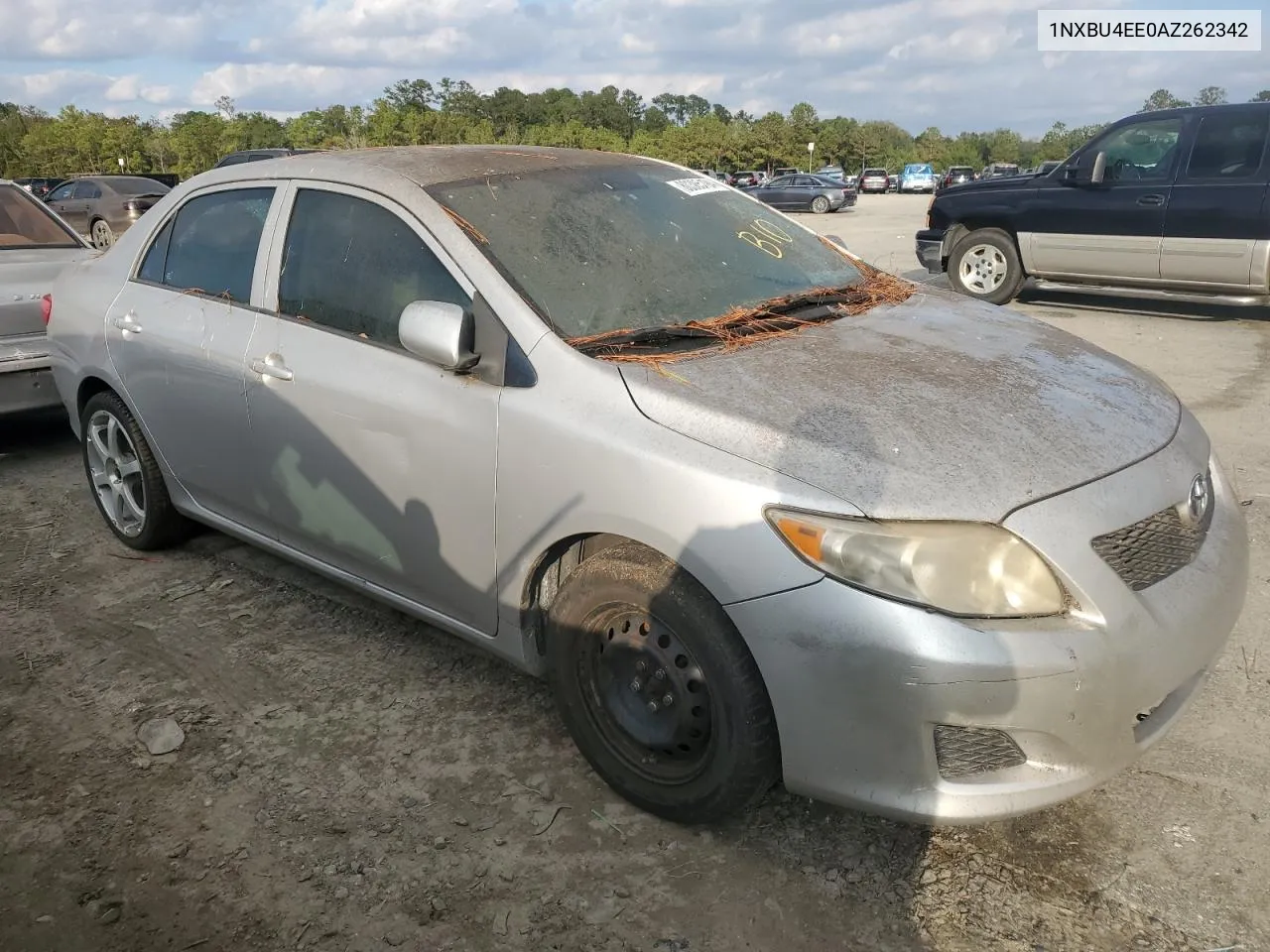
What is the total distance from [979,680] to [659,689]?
808mm

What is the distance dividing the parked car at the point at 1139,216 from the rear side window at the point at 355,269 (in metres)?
6.78

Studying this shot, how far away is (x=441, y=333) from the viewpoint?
2568 mm

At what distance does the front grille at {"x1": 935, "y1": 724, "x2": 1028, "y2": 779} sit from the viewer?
2059 mm

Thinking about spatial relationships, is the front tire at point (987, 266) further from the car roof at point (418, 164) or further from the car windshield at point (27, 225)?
the car windshield at point (27, 225)

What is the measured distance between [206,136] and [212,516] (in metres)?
53.0

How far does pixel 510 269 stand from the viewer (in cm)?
273

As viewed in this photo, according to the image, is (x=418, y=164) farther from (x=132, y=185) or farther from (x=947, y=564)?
(x=132, y=185)

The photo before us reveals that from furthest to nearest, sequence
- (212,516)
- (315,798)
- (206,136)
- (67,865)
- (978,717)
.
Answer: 1. (206,136)
2. (212,516)
3. (315,798)
4. (67,865)
5. (978,717)

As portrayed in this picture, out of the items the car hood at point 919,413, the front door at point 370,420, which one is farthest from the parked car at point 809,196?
the car hood at point 919,413

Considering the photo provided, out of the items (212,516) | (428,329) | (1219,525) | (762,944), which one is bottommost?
(762,944)

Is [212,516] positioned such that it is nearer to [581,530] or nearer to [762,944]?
[581,530]

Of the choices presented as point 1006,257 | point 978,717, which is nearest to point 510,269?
point 978,717

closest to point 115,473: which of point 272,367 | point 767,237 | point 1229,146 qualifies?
point 272,367

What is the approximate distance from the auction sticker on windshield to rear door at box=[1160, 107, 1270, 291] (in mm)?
6644
